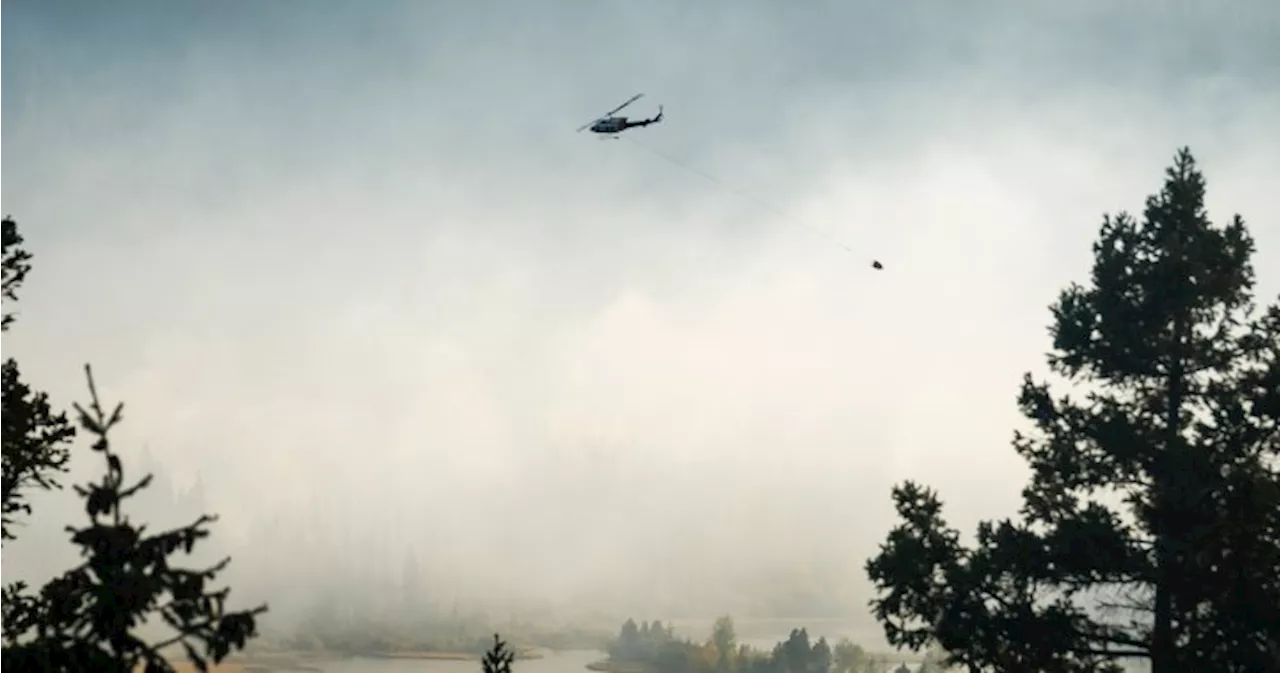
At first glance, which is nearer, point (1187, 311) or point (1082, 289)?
point (1187, 311)

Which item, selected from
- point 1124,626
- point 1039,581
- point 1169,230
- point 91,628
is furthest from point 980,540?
point 91,628

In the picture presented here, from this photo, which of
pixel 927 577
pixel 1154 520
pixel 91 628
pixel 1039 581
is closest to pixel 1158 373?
pixel 1154 520

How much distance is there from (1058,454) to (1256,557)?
470cm

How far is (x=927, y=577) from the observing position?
2386cm

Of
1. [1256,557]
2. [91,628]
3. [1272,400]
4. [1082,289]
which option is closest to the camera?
[91,628]

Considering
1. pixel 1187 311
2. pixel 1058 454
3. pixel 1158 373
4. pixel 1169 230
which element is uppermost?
pixel 1169 230

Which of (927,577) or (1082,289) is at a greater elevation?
(1082,289)

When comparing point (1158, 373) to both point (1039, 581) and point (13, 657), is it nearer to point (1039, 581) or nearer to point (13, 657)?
point (1039, 581)

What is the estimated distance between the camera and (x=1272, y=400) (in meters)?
22.0

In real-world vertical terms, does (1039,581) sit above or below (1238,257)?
below

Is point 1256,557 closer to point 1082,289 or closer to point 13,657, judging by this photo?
point 1082,289

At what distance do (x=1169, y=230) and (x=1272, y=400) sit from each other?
197 inches

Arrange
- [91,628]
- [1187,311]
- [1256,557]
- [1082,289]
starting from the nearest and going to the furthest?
[91,628] → [1256,557] → [1187,311] → [1082,289]

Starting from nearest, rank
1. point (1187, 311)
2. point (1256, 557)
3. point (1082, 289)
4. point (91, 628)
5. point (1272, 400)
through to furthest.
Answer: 1. point (91, 628)
2. point (1256, 557)
3. point (1272, 400)
4. point (1187, 311)
5. point (1082, 289)
